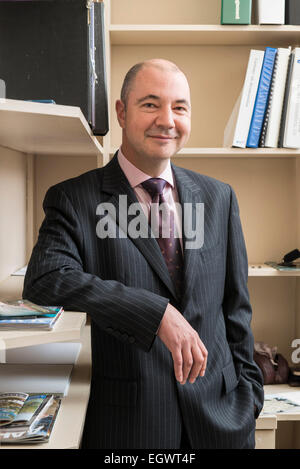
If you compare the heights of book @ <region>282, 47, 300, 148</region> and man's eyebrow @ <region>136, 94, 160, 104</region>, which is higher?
book @ <region>282, 47, 300, 148</region>

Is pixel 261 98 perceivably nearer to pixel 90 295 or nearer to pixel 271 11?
pixel 271 11

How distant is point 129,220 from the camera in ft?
4.20

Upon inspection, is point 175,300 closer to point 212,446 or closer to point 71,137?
point 212,446

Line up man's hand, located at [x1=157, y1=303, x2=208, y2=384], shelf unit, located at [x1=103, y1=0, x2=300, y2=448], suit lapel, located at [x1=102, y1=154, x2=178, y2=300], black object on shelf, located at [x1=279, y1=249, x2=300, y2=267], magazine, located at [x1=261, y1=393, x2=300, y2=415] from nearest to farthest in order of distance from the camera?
man's hand, located at [x1=157, y1=303, x2=208, y2=384], suit lapel, located at [x1=102, y1=154, x2=178, y2=300], magazine, located at [x1=261, y1=393, x2=300, y2=415], black object on shelf, located at [x1=279, y1=249, x2=300, y2=267], shelf unit, located at [x1=103, y1=0, x2=300, y2=448]

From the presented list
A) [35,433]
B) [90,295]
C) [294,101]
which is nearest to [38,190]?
[294,101]

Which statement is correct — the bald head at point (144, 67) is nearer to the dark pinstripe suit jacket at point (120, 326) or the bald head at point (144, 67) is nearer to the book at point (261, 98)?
the dark pinstripe suit jacket at point (120, 326)

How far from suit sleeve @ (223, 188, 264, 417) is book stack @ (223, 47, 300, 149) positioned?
21.7 inches

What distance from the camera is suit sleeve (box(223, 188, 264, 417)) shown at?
1438mm

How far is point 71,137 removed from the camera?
55.3 inches

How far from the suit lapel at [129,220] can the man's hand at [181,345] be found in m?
0.22

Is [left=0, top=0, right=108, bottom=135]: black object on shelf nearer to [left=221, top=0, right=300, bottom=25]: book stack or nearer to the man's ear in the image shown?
the man's ear

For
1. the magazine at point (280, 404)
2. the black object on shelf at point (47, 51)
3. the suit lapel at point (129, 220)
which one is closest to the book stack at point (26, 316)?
the suit lapel at point (129, 220)

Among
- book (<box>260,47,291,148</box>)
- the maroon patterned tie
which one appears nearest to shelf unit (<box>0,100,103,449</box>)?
the maroon patterned tie

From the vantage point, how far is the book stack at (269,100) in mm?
1896
